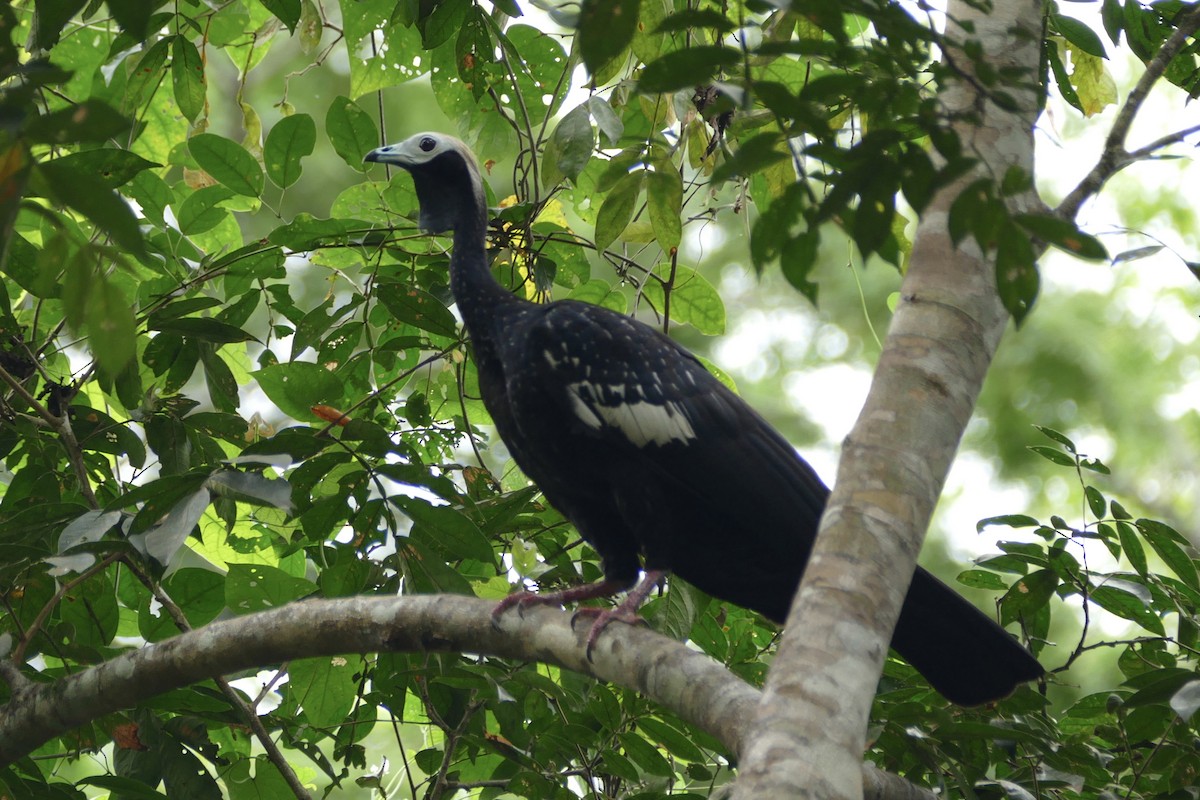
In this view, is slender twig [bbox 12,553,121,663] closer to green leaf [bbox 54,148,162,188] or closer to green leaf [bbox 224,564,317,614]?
green leaf [bbox 224,564,317,614]

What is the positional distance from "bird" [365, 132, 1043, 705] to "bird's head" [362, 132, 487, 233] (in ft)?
0.93

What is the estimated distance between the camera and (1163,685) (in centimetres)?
234

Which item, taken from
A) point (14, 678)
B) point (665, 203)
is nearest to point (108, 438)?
point (14, 678)

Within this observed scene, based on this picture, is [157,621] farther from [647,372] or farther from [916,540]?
[916,540]

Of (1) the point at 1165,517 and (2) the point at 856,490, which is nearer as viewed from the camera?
(2) the point at 856,490

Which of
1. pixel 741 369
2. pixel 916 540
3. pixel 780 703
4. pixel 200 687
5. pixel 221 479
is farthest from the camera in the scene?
pixel 741 369

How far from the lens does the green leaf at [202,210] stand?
11.1 feet

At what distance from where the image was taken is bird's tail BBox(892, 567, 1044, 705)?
9.29 feet

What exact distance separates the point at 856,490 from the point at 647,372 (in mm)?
1278

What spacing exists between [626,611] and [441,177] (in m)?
1.58

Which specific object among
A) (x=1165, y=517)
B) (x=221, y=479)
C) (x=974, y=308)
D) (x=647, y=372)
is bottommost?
(x=221, y=479)

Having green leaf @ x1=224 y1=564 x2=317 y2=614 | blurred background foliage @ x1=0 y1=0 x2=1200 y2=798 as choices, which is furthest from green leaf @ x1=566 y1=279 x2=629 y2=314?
green leaf @ x1=224 y1=564 x2=317 y2=614

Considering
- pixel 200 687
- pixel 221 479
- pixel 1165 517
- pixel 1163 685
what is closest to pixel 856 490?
pixel 1163 685

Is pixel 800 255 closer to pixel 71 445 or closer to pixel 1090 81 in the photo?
pixel 71 445
